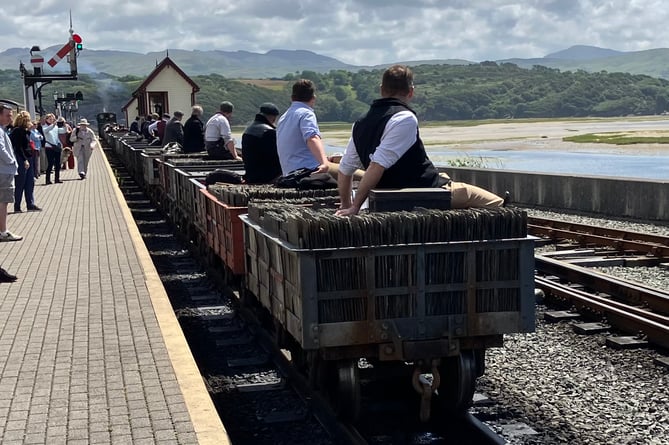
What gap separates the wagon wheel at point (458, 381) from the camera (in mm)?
6183

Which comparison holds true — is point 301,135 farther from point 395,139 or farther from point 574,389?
point 574,389

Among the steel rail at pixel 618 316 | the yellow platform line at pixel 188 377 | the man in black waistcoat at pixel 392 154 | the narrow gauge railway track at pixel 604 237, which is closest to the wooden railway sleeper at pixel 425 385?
the man in black waistcoat at pixel 392 154

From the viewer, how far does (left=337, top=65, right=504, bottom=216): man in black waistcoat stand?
6219 mm

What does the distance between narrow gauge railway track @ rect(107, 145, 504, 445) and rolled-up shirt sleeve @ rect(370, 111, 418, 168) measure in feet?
5.60

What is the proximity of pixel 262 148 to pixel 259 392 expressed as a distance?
3579 millimetres

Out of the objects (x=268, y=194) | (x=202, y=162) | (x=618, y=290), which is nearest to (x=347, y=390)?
(x=268, y=194)

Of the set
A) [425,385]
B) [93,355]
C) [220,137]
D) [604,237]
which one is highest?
[220,137]

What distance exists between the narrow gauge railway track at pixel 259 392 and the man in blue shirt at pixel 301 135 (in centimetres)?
157

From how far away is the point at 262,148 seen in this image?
10.2 meters

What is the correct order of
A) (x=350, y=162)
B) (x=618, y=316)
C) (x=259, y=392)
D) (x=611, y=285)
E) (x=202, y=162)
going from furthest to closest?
(x=202, y=162), (x=611, y=285), (x=618, y=316), (x=259, y=392), (x=350, y=162)

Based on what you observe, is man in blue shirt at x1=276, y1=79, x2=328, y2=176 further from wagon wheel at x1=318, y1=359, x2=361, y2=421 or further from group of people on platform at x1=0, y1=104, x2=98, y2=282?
group of people on platform at x1=0, y1=104, x2=98, y2=282

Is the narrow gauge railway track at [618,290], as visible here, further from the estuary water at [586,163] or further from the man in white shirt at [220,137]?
the estuary water at [586,163]

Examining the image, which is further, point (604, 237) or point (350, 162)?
point (604, 237)

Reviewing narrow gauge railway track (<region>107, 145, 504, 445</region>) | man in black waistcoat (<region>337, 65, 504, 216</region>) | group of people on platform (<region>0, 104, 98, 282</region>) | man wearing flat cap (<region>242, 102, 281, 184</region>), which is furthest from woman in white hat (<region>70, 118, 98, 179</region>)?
man in black waistcoat (<region>337, 65, 504, 216</region>)
